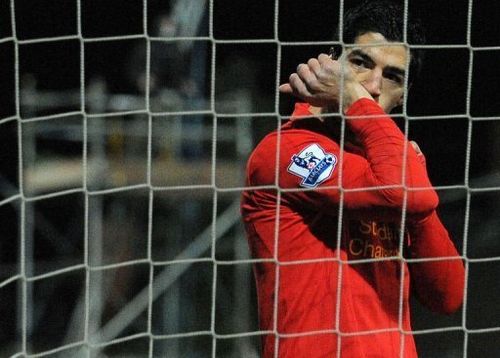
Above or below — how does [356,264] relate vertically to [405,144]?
below

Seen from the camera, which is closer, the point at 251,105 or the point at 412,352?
the point at 412,352

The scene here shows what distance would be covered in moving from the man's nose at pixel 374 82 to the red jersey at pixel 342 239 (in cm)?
7

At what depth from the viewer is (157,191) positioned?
3432 millimetres

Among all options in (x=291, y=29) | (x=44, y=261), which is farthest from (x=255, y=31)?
(x=44, y=261)

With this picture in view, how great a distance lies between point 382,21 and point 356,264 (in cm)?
37

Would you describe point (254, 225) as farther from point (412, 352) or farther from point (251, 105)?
point (251, 105)

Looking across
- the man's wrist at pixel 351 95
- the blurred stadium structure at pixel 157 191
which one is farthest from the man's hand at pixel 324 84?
the blurred stadium structure at pixel 157 191

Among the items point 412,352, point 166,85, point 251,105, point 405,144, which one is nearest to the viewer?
point 405,144

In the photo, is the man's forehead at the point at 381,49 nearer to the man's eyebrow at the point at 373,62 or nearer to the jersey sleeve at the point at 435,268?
the man's eyebrow at the point at 373,62

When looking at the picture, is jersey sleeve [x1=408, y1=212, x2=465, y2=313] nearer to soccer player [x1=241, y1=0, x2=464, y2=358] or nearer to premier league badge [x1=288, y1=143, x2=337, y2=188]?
soccer player [x1=241, y1=0, x2=464, y2=358]

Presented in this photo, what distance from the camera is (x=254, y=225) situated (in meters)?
1.48

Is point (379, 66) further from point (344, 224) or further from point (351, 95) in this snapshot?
point (344, 224)

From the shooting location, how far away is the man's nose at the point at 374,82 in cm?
148

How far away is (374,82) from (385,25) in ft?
0.33
